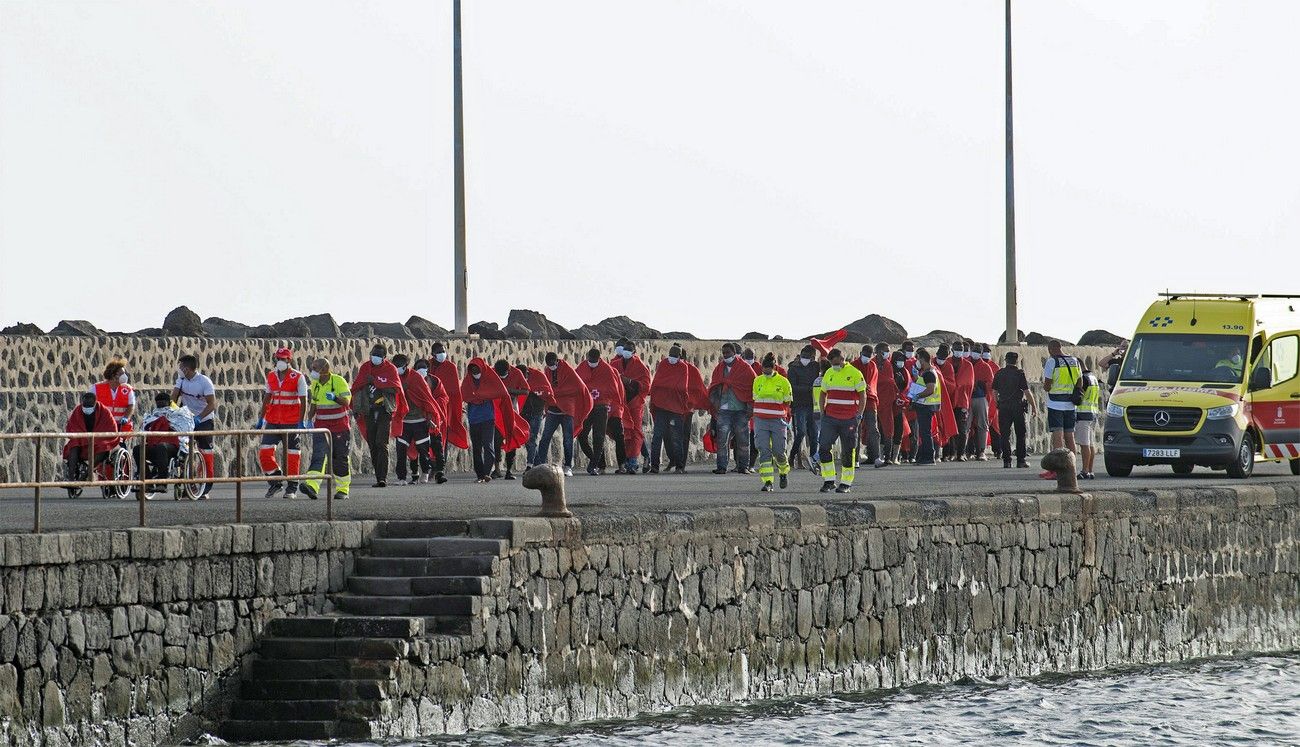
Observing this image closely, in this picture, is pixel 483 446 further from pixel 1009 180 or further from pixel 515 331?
pixel 1009 180

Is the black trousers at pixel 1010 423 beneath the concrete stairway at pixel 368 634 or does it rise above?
above

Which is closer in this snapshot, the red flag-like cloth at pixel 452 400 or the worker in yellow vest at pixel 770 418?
the worker in yellow vest at pixel 770 418

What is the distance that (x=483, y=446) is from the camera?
89.7ft

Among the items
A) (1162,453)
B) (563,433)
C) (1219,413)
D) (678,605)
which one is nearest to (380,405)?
(563,433)

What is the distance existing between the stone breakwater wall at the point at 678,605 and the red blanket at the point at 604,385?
288 inches

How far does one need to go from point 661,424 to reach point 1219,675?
8649 millimetres

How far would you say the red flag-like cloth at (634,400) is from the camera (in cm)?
3042

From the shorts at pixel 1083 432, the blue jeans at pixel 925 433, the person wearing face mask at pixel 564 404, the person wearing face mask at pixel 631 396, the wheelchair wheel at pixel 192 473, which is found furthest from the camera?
the blue jeans at pixel 925 433

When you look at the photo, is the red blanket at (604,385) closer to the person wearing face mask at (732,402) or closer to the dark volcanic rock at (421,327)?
the person wearing face mask at (732,402)

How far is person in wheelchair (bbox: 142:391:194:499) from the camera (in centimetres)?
2234

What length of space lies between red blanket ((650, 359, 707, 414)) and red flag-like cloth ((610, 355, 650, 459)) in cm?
17

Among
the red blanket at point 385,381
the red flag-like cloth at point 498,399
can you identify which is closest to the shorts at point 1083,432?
the red flag-like cloth at point 498,399

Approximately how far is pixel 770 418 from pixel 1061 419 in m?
4.98

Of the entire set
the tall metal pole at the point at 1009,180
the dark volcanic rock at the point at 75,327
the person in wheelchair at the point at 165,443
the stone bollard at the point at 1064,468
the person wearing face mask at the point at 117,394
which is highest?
the tall metal pole at the point at 1009,180
